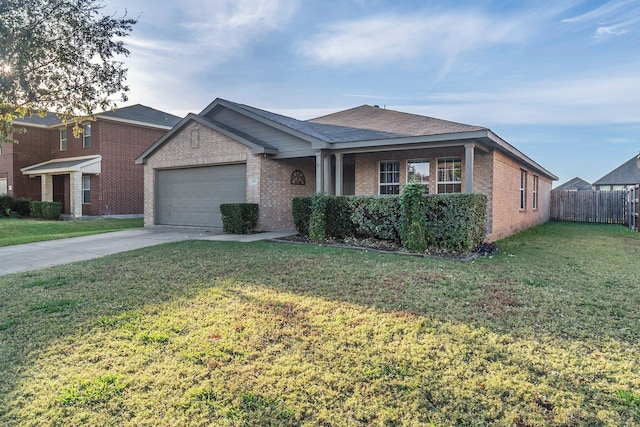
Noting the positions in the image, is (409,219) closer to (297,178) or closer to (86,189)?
(297,178)

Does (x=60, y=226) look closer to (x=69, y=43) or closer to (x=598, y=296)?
(x=69, y=43)

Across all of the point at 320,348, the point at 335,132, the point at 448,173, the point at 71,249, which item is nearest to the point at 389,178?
the point at 448,173

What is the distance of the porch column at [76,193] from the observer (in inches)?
765

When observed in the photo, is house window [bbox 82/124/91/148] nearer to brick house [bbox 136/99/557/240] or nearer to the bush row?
brick house [bbox 136/99/557/240]

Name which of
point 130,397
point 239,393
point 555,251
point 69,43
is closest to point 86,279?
point 130,397

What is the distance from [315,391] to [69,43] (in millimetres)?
12539

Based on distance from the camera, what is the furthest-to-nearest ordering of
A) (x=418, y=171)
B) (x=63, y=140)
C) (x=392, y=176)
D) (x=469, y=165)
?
(x=63, y=140) → (x=392, y=176) → (x=418, y=171) → (x=469, y=165)

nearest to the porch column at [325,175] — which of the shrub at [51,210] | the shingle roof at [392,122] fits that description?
the shingle roof at [392,122]

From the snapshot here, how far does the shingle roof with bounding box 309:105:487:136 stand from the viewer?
37.8 ft

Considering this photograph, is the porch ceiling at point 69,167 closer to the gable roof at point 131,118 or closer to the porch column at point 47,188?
the porch column at point 47,188

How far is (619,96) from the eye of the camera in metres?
15.4

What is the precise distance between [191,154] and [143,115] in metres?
10.5

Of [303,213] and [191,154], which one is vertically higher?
[191,154]

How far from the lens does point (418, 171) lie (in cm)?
1256
